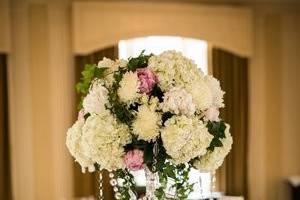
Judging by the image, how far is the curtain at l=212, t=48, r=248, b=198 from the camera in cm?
488

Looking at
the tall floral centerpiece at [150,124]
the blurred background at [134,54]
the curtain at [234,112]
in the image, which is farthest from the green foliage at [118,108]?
the curtain at [234,112]

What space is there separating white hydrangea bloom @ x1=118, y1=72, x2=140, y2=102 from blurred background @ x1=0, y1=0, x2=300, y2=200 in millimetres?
3030

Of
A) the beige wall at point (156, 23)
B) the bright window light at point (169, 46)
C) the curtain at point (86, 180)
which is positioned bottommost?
the curtain at point (86, 180)

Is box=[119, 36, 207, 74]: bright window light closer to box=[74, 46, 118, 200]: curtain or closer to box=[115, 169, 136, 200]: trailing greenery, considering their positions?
box=[74, 46, 118, 200]: curtain

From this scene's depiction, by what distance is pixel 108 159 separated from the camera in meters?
1.39

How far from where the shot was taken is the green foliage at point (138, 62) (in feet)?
4.82

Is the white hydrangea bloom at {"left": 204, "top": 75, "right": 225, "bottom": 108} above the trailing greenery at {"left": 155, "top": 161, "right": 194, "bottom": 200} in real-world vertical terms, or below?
above

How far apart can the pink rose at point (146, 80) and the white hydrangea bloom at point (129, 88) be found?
0.7 inches
